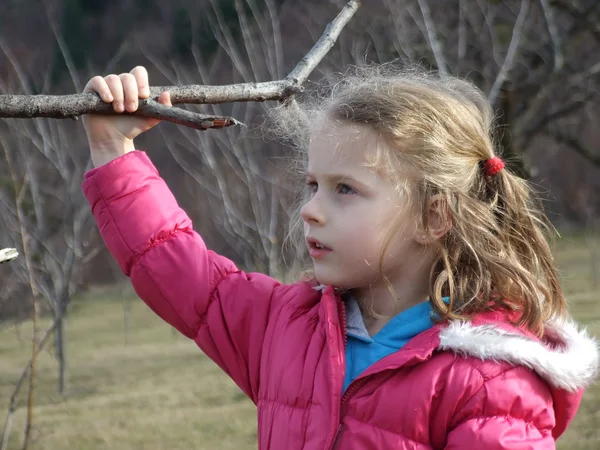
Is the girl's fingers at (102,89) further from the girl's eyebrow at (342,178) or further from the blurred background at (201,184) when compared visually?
the blurred background at (201,184)

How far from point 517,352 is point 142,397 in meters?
4.94

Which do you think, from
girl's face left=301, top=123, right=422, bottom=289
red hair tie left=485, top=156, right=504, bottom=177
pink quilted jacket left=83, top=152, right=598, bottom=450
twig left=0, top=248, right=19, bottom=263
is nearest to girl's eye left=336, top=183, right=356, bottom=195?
girl's face left=301, top=123, right=422, bottom=289

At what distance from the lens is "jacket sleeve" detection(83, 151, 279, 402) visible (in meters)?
1.71

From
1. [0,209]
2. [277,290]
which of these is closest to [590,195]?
[0,209]

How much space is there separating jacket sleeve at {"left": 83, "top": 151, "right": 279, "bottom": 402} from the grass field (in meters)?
1.30

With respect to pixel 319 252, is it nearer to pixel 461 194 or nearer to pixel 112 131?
pixel 461 194

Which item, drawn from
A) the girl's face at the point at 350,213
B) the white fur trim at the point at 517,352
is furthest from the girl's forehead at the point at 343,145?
the white fur trim at the point at 517,352

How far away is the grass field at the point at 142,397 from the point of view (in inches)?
191

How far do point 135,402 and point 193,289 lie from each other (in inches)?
175

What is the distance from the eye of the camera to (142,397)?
239 inches

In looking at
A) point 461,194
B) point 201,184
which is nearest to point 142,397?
point 201,184

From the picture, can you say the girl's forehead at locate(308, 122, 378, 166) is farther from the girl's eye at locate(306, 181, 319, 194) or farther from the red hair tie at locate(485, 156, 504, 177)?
the red hair tie at locate(485, 156, 504, 177)

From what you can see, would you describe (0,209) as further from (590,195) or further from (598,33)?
(590,195)

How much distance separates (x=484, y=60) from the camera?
8.18 meters
